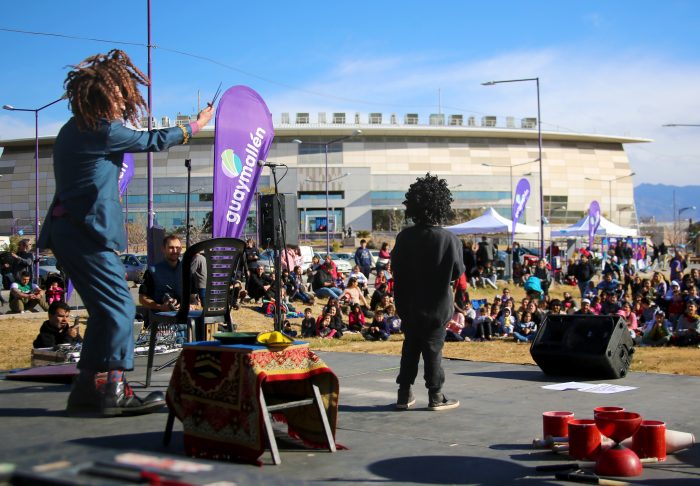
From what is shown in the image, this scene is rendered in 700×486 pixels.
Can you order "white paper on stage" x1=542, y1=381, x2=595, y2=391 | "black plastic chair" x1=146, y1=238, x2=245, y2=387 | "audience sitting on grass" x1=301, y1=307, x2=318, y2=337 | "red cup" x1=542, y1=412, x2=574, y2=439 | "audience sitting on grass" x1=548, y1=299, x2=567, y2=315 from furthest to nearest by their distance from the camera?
"audience sitting on grass" x1=301, y1=307, x2=318, y2=337 < "audience sitting on grass" x1=548, y1=299, x2=567, y2=315 < "white paper on stage" x1=542, y1=381, x2=595, y2=391 < "black plastic chair" x1=146, y1=238, x2=245, y2=387 < "red cup" x1=542, y1=412, x2=574, y2=439

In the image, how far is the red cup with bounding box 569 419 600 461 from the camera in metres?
4.61

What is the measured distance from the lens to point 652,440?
15.1ft

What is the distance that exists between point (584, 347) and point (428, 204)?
8.55ft

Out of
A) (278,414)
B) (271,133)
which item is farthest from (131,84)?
(271,133)

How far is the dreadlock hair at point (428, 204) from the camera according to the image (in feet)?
21.4

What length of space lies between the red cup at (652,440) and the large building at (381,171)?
75499 mm

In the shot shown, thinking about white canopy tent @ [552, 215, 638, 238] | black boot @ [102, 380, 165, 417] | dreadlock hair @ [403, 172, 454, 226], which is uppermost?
white canopy tent @ [552, 215, 638, 238]

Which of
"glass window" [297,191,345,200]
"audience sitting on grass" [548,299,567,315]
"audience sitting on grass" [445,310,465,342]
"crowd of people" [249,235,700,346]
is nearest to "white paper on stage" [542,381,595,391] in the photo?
"crowd of people" [249,235,700,346]

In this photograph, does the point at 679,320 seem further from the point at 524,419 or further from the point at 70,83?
the point at 70,83

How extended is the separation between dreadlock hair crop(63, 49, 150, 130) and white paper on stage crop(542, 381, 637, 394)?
14.1 feet

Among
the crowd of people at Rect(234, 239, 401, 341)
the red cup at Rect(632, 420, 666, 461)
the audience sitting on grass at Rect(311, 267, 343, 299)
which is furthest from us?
the audience sitting on grass at Rect(311, 267, 343, 299)

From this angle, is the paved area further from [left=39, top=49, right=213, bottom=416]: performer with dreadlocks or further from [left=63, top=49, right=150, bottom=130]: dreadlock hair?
[left=63, top=49, right=150, bottom=130]: dreadlock hair

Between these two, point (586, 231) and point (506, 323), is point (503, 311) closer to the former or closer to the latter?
point (506, 323)

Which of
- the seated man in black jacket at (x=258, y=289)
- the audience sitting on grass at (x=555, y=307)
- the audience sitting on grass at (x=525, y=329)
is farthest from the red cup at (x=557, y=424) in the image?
the seated man in black jacket at (x=258, y=289)
